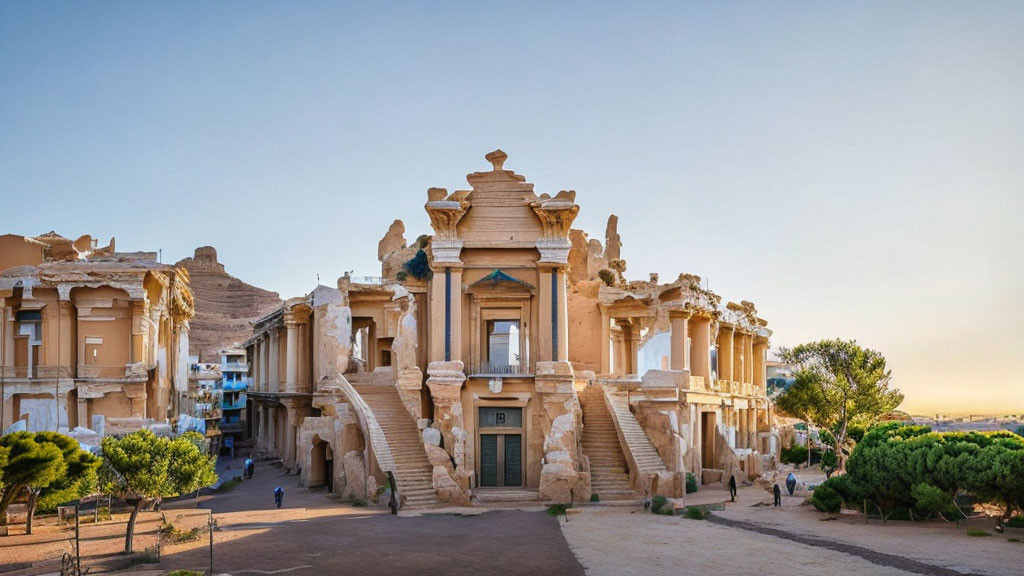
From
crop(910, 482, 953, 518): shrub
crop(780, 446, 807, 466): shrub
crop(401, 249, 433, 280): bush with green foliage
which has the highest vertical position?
crop(401, 249, 433, 280): bush with green foliage

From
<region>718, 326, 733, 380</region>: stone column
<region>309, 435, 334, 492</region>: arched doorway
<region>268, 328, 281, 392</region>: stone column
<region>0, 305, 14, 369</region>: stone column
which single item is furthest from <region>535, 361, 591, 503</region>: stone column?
<region>268, 328, 281, 392</region>: stone column

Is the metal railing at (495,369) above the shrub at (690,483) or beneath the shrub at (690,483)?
above

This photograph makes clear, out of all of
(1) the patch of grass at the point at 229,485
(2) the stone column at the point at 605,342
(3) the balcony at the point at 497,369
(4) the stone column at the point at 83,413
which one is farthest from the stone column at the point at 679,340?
(4) the stone column at the point at 83,413

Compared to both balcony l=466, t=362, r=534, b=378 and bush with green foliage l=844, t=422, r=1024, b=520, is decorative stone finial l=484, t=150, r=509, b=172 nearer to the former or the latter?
balcony l=466, t=362, r=534, b=378

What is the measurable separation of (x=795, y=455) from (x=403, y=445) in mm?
30244

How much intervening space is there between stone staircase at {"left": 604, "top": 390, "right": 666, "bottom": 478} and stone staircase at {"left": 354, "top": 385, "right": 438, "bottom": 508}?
7.36 metres

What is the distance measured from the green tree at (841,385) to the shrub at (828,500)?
680 inches

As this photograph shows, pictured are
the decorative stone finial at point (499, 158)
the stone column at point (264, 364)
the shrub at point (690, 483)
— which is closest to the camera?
the shrub at point (690, 483)

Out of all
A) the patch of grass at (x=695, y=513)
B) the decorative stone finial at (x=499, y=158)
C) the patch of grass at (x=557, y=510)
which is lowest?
the patch of grass at (x=695, y=513)

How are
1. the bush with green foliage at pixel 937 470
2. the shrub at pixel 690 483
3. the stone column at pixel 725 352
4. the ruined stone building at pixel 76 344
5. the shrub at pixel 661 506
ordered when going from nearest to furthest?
the bush with green foliage at pixel 937 470
the shrub at pixel 661 506
the shrub at pixel 690 483
the ruined stone building at pixel 76 344
the stone column at pixel 725 352

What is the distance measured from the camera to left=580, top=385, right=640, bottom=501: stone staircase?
30.6 m

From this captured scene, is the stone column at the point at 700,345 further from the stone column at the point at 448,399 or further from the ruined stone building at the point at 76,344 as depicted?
the ruined stone building at the point at 76,344

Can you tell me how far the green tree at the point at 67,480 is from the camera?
24.8 metres

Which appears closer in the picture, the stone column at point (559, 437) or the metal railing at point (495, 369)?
the stone column at point (559, 437)
